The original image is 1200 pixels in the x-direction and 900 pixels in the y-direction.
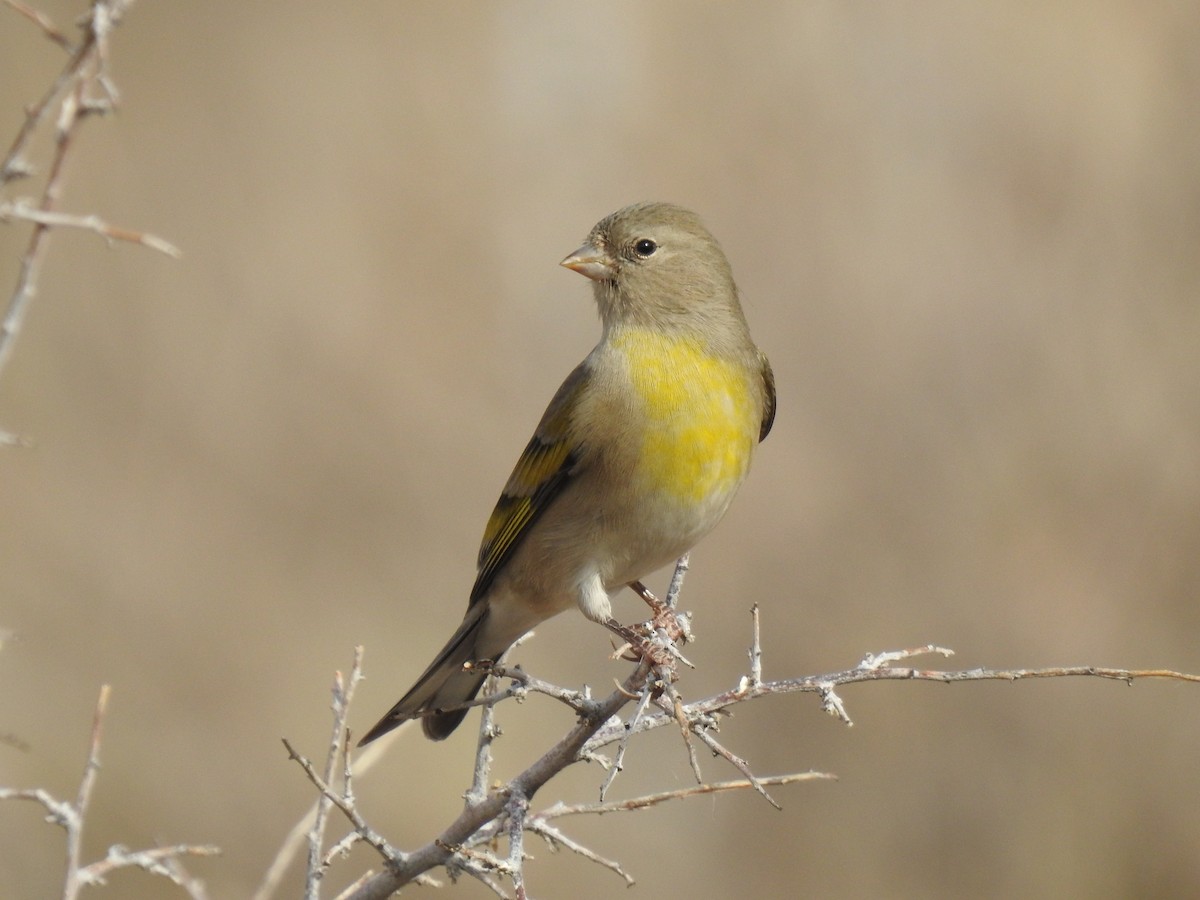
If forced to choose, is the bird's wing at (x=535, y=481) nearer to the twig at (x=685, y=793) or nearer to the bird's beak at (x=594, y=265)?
the bird's beak at (x=594, y=265)

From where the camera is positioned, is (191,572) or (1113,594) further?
(1113,594)

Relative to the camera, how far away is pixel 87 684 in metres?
7.73

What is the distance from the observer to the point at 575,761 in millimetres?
3094

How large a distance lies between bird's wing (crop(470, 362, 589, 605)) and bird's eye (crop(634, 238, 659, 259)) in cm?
49

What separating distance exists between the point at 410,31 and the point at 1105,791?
6.70 metres

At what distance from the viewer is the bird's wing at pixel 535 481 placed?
463cm

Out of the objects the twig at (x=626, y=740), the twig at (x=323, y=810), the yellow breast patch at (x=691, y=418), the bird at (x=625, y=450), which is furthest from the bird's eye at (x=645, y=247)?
the twig at (x=323, y=810)

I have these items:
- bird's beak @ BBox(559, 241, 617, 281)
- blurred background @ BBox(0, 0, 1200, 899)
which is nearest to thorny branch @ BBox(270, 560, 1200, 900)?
bird's beak @ BBox(559, 241, 617, 281)

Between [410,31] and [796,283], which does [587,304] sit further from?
[410,31]

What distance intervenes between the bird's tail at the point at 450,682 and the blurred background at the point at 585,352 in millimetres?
3125

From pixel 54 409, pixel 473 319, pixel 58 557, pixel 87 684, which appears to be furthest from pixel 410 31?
pixel 87 684

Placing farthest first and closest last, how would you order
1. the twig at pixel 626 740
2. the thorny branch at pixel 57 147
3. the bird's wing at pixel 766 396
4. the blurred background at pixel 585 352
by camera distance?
the blurred background at pixel 585 352, the bird's wing at pixel 766 396, the twig at pixel 626 740, the thorny branch at pixel 57 147

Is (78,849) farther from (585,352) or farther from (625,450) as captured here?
(585,352)

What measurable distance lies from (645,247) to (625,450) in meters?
0.92
